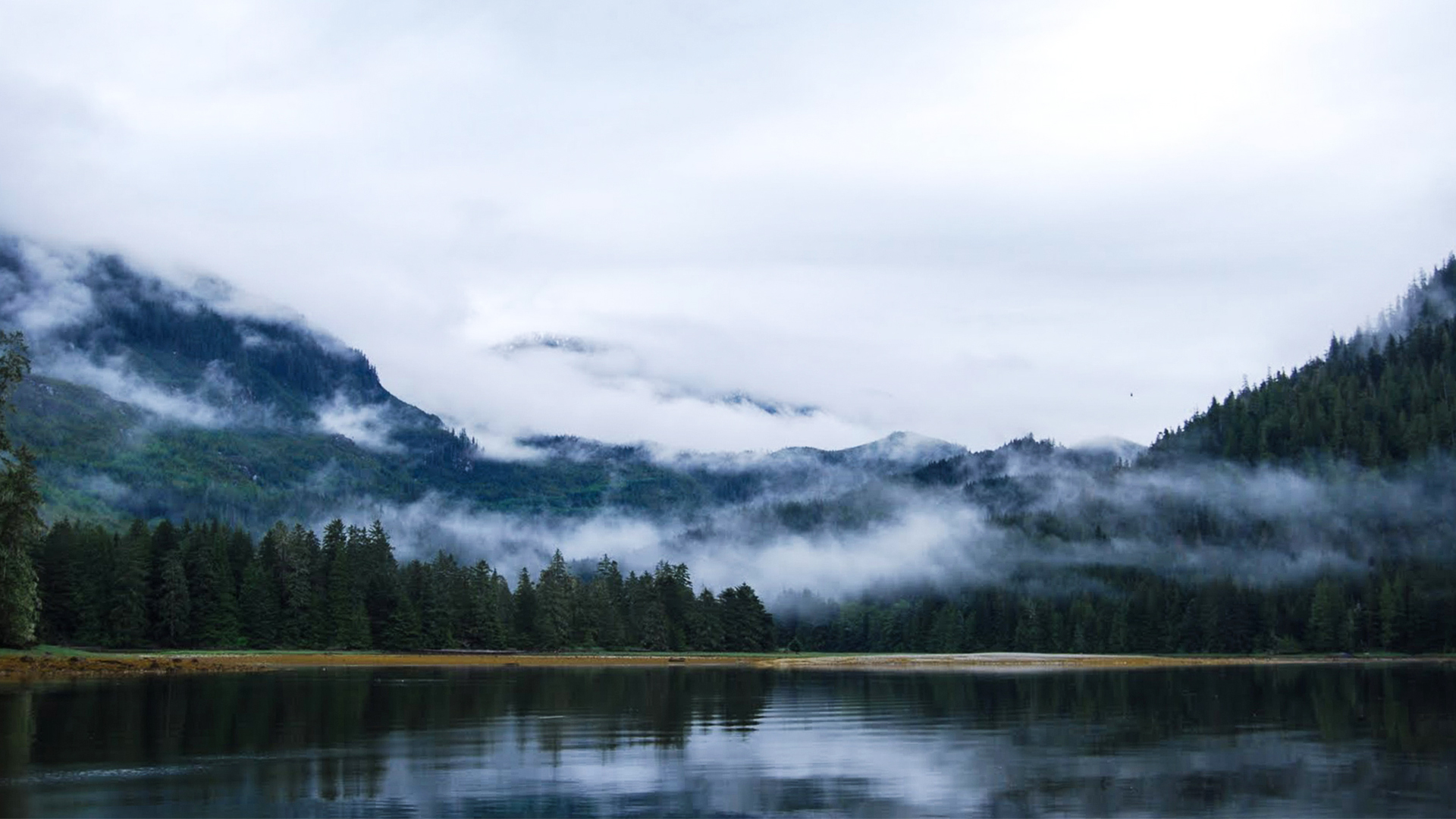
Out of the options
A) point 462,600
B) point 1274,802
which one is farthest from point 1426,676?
point 462,600

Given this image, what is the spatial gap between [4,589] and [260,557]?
5993cm

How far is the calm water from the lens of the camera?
34.2 m

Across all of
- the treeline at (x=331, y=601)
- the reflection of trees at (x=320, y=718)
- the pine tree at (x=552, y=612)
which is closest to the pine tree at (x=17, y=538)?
the reflection of trees at (x=320, y=718)

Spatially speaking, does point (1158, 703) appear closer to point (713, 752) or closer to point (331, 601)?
point (713, 752)

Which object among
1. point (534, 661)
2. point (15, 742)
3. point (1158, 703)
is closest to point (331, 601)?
point (534, 661)

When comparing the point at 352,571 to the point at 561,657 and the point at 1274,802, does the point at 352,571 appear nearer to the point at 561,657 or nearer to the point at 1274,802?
the point at 561,657

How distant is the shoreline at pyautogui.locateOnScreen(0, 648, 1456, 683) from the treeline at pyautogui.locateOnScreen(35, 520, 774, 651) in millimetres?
6498

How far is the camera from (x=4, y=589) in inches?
3597

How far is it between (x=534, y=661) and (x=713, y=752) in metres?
105

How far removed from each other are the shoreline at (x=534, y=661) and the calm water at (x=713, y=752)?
1671 centimetres

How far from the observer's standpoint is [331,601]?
5945 inches

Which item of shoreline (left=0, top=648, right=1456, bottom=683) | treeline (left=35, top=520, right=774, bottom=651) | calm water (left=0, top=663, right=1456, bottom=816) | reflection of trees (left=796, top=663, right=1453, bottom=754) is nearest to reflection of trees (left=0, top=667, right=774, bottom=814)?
calm water (left=0, top=663, right=1456, bottom=816)

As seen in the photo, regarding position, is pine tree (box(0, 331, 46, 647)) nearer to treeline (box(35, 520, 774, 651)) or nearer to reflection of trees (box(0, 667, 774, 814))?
reflection of trees (box(0, 667, 774, 814))

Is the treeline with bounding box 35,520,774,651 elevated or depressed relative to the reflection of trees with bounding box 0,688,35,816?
elevated
